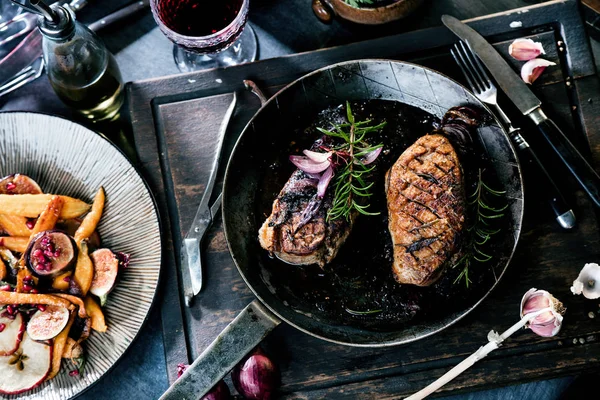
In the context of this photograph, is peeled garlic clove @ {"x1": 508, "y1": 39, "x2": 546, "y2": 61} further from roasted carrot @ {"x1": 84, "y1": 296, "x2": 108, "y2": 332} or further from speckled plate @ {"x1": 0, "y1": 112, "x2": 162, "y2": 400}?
roasted carrot @ {"x1": 84, "y1": 296, "x2": 108, "y2": 332}

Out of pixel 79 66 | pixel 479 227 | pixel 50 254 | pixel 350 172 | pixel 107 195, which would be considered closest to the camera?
pixel 350 172

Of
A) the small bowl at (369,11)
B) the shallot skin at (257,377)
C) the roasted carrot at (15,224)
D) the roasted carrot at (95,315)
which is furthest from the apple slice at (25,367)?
the small bowl at (369,11)

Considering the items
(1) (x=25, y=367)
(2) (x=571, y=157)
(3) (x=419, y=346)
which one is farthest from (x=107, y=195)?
(2) (x=571, y=157)

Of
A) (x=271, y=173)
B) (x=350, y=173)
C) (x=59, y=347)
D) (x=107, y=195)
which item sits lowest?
(x=59, y=347)

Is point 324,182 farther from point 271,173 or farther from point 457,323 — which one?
point 457,323

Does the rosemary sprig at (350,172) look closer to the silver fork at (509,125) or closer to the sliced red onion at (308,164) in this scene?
the sliced red onion at (308,164)

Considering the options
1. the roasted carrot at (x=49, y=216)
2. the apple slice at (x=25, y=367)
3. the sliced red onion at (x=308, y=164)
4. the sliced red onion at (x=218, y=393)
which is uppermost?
the sliced red onion at (x=308, y=164)

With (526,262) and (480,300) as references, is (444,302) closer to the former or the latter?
(480,300)
